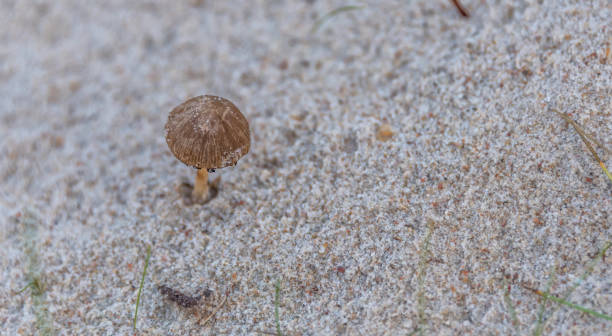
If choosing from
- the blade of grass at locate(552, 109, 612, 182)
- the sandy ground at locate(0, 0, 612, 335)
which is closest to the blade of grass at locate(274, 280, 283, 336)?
the sandy ground at locate(0, 0, 612, 335)

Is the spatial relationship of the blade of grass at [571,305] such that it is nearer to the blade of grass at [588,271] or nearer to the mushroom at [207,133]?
the blade of grass at [588,271]

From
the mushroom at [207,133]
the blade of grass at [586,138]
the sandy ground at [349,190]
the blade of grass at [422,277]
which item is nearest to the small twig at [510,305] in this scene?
the sandy ground at [349,190]

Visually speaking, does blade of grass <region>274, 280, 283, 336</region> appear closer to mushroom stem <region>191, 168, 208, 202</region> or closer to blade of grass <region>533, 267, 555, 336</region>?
mushroom stem <region>191, 168, 208, 202</region>

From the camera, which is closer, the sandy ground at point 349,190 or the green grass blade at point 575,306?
the green grass blade at point 575,306

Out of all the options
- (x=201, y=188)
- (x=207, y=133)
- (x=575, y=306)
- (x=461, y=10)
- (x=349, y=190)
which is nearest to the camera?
(x=575, y=306)

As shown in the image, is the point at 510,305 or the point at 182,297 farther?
the point at 182,297

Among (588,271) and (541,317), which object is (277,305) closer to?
(541,317)

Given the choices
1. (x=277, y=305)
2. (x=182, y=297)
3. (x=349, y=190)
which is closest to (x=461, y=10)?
(x=349, y=190)
